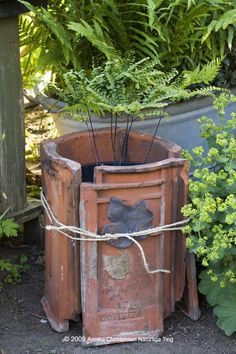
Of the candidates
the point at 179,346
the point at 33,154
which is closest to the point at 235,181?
the point at 179,346

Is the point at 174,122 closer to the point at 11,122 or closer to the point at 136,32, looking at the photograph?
the point at 136,32

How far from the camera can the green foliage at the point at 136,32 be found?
348 cm

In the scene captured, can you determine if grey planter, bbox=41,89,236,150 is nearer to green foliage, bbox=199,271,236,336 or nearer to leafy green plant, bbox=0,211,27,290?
leafy green plant, bbox=0,211,27,290

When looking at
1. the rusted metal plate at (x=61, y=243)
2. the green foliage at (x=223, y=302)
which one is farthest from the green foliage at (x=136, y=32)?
the green foliage at (x=223, y=302)

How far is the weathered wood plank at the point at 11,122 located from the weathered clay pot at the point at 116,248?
43 cm

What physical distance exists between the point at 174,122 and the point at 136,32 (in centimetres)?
49

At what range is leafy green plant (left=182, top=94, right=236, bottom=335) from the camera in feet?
9.39

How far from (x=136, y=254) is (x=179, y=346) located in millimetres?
468

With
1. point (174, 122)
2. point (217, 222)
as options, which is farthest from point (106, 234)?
point (174, 122)

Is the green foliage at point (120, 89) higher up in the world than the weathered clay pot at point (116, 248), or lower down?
higher up

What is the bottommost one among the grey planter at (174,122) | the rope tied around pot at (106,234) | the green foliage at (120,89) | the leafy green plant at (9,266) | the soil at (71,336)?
the soil at (71,336)

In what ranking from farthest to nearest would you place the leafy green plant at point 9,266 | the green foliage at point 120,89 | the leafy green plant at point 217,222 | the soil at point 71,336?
the leafy green plant at point 9,266 < the soil at point 71,336 < the green foliage at point 120,89 < the leafy green plant at point 217,222

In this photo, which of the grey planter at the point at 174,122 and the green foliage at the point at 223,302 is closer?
the green foliage at the point at 223,302

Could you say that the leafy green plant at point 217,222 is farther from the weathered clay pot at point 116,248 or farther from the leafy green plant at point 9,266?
the leafy green plant at point 9,266
